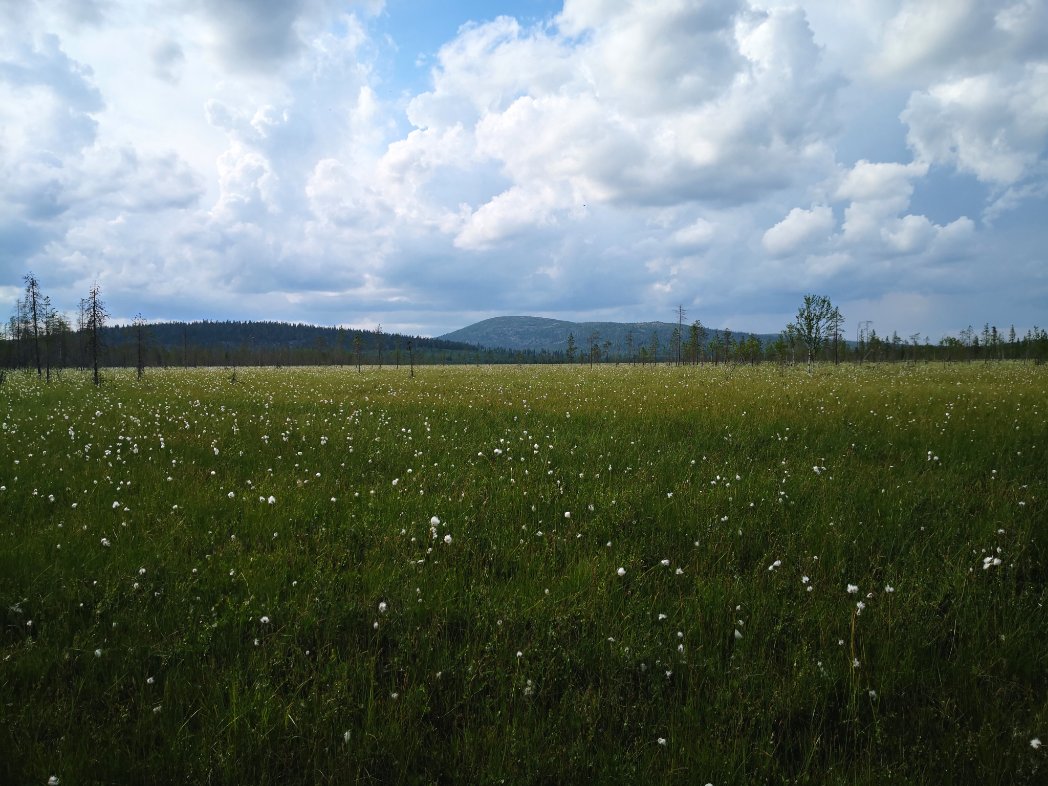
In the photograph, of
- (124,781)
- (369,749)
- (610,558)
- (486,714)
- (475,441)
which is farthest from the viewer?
(475,441)

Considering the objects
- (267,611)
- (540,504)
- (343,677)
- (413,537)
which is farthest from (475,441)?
(343,677)

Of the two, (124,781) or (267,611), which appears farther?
(267,611)

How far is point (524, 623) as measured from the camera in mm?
3930

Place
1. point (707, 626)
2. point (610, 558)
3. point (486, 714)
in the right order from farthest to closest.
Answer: point (610, 558) < point (707, 626) < point (486, 714)

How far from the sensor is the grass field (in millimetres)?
2791

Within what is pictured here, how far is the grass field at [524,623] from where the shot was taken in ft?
9.16

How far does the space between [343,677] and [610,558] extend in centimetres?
274

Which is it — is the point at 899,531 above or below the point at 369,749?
above

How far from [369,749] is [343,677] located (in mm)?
600

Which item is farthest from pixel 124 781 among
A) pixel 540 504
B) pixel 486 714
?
pixel 540 504

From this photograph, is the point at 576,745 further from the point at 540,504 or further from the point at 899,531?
the point at 899,531

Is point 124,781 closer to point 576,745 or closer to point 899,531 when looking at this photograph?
point 576,745

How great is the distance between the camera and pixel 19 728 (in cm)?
286

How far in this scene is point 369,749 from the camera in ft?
9.10
